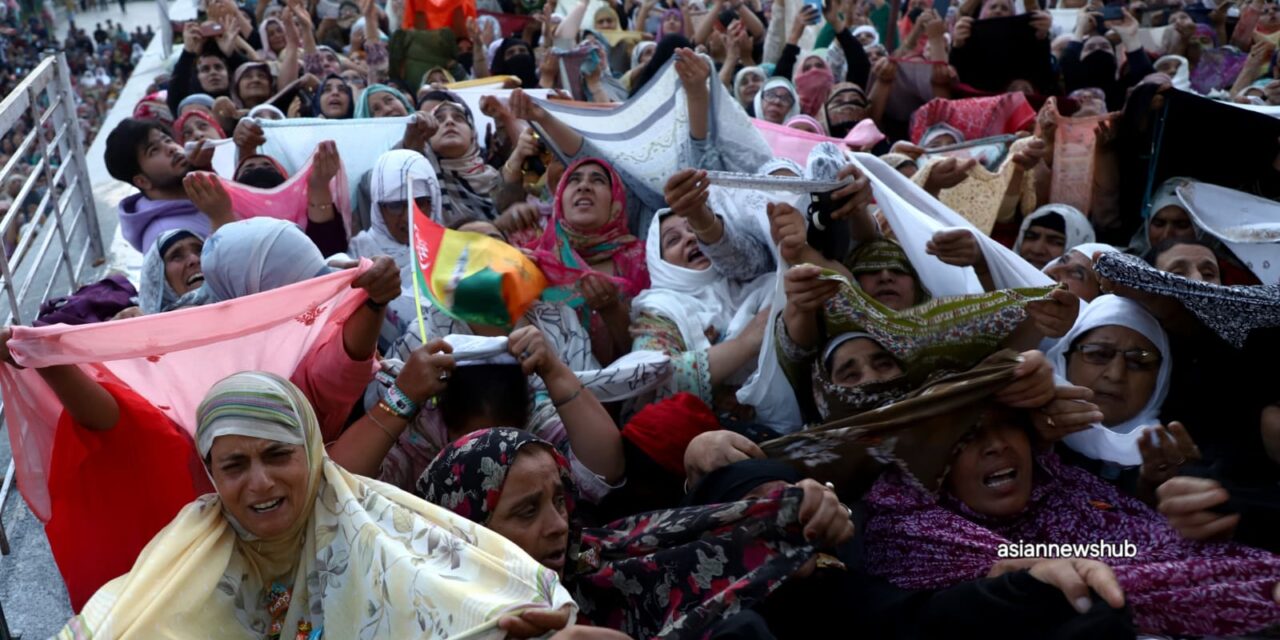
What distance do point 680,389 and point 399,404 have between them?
919 millimetres

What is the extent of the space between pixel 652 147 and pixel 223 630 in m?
2.75

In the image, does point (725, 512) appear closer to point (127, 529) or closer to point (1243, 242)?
point (127, 529)

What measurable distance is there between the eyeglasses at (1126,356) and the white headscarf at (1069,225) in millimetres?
1135

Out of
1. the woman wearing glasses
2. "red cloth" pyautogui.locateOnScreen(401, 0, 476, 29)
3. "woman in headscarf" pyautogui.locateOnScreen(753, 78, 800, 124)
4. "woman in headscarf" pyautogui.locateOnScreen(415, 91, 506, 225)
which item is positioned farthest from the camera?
"red cloth" pyautogui.locateOnScreen(401, 0, 476, 29)

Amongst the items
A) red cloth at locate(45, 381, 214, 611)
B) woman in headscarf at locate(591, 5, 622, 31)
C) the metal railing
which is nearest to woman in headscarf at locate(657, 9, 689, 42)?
woman in headscarf at locate(591, 5, 622, 31)

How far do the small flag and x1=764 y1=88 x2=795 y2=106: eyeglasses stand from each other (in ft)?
8.61

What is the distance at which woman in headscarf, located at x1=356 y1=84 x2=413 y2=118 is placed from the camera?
5.51 meters

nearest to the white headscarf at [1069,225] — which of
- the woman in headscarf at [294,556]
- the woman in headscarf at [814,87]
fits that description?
the woman in headscarf at [814,87]

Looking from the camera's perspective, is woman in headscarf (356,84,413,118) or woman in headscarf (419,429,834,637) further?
woman in headscarf (356,84,413,118)

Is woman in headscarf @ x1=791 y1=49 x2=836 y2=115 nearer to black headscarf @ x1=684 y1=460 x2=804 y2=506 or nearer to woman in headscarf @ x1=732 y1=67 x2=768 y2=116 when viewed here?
woman in headscarf @ x1=732 y1=67 x2=768 y2=116

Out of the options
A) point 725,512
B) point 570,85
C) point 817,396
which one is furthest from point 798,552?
point 570,85

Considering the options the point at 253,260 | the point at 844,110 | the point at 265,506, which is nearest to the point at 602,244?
the point at 253,260

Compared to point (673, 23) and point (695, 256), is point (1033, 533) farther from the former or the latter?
point (673, 23)

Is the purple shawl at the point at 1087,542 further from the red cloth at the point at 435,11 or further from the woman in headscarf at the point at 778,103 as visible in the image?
the red cloth at the point at 435,11
